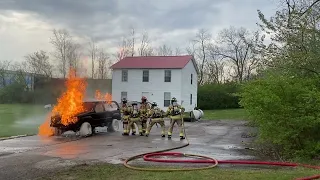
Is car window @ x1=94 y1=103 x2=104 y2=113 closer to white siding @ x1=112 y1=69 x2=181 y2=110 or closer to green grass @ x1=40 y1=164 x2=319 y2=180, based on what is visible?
green grass @ x1=40 y1=164 x2=319 y2=180

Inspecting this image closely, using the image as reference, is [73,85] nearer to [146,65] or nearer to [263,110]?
[263,110]

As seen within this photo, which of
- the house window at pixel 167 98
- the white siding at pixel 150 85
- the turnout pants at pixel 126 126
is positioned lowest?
the turnout pants at pixel 126 126

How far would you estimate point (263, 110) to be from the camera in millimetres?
11312

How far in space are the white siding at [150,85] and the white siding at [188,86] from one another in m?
0.95

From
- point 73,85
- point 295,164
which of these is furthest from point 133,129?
point 295,164

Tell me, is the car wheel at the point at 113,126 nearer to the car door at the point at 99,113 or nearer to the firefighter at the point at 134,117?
the car door at the point at 99,113

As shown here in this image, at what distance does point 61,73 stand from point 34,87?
181 centimetres

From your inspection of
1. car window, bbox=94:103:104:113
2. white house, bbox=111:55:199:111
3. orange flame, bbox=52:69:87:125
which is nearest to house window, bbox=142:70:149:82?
white house, bbox=111:55:199:111

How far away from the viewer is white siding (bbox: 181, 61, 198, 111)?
38750 millimetres

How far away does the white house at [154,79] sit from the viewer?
3800cm

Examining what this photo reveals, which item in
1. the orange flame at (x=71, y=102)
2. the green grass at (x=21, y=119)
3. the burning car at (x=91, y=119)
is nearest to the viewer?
the burning car at (x=91, y=119)

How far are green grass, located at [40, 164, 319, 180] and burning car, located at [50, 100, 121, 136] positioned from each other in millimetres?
7926

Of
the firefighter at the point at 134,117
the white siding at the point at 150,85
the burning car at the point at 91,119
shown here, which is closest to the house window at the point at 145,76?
the white siding at the point at 150,85

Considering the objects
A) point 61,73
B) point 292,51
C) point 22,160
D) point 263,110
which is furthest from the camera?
point 61,73
